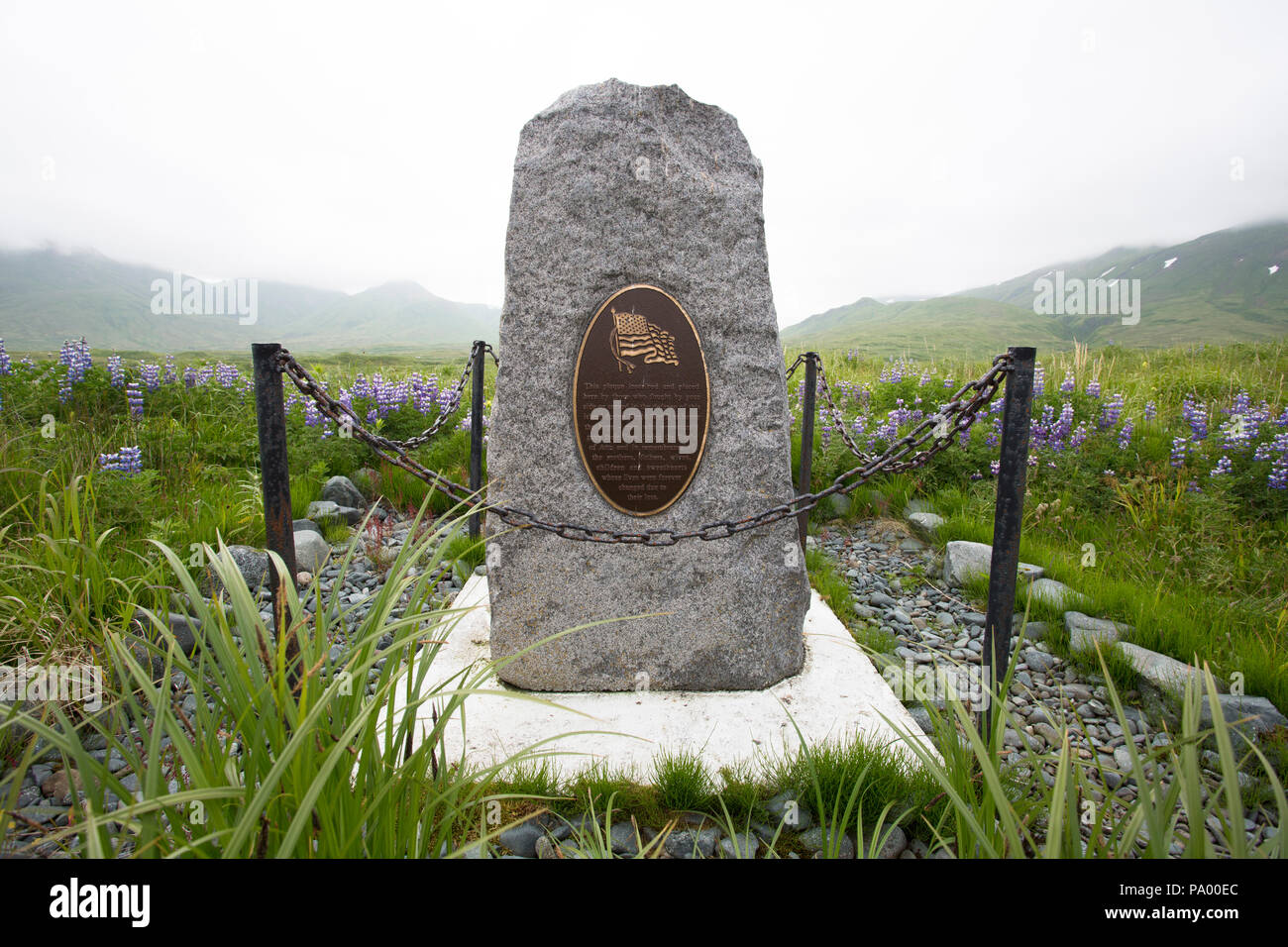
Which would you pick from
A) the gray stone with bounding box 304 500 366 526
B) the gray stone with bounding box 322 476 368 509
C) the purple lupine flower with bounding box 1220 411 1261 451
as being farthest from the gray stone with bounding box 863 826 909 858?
the gray stone with bounding box 322 476 368 509

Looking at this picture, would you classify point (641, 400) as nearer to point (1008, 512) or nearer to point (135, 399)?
point (1008, 512)

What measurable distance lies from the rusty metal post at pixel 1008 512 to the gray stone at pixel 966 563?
2.30 m

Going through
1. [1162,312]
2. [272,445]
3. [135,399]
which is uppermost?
[1162,312]

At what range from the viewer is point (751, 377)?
3.22m

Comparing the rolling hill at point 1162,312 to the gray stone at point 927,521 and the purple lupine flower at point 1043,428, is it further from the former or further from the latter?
the gray stone at point 927,521

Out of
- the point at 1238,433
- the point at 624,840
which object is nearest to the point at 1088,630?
the point at 1238,433

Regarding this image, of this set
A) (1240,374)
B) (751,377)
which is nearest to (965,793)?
(751,377)

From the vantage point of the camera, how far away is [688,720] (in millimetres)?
3023

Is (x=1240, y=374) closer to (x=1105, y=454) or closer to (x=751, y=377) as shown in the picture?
(x=1105, y=454)

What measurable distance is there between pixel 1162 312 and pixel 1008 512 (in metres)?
123

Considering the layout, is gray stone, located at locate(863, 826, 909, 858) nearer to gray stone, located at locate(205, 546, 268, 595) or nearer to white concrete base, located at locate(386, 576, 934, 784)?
white concrete base, located at locate(386, 576, 934, 784)

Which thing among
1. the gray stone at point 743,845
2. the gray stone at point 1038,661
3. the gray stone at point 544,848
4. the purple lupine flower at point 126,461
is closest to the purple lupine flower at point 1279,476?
the gray stone at point 1038,661

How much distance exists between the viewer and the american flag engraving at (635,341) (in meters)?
3.12

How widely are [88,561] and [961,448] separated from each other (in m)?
6.81
